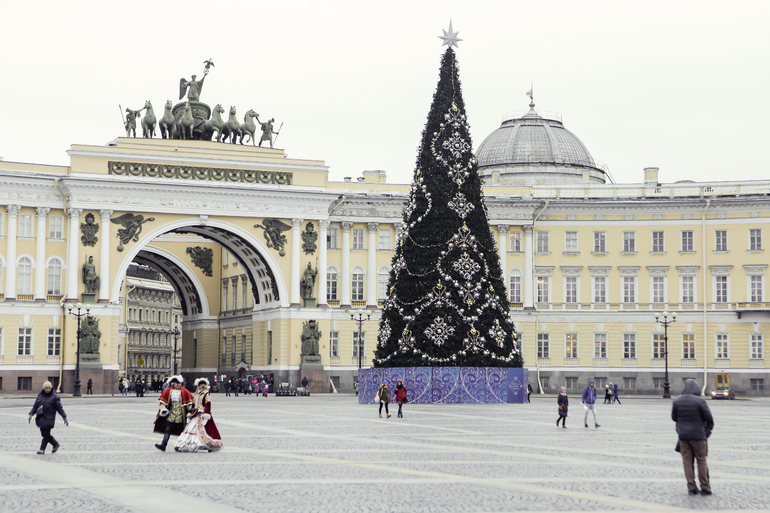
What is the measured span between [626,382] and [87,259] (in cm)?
3659

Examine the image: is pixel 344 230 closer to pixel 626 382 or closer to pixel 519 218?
pixel 519 218

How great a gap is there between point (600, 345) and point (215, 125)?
1188 inches

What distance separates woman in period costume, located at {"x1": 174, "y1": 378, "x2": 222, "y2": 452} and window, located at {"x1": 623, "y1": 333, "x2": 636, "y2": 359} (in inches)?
2273

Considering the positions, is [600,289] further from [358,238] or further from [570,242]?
[358,238]

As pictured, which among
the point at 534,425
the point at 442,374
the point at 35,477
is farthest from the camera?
the point at 442,374

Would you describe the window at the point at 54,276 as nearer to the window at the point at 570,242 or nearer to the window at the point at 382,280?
Result: the window at the point at 382,280

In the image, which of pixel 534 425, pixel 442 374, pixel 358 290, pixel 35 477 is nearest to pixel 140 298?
pixel 358 290

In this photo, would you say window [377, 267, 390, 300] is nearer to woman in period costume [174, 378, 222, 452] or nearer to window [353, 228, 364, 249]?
Answer: window [353, 228, 364, 249]

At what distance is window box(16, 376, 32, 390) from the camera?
69.1m

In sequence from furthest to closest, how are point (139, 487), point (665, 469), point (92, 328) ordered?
1. point (92, 328)
2. point (665, 469)
3. point (139, 487)

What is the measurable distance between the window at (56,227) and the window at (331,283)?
17.7 m

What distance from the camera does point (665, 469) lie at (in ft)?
69.4

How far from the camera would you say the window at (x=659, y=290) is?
78.6 metres

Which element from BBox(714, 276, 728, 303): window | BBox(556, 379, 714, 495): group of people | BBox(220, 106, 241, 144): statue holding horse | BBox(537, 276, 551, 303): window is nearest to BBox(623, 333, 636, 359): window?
BBox(537, 276, 551, 303): window
